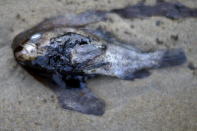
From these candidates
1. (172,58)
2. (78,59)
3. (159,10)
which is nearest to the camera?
(78,59)

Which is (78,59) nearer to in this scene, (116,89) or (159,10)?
(116,89)

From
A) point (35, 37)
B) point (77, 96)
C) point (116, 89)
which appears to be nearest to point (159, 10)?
point (116, 89)

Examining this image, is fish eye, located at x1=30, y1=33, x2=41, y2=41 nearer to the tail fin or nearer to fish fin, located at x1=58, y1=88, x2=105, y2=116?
fish fin, located at x1=58, y1=88, x2=105, y2=116

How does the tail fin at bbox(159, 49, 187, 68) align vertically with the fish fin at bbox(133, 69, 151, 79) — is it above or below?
above

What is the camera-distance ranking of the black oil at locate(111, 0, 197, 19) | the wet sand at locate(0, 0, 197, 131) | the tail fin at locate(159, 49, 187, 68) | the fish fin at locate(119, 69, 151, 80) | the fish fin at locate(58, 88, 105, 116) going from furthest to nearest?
the black oil at locate(111, 0, 197, 19), the tail fin at locate(159, 49, 187, 68), the fish fin at locate(119, 69, 151, 80), the fish fin at locate(58, 88, 105, 116), the wet sand at locate(0, 0, 197, 131)

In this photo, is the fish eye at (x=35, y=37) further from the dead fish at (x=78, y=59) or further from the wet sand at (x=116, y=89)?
the wet sand at (x=116, y=89)

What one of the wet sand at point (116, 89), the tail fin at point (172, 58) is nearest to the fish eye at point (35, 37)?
the wet sand at point (116, 89)

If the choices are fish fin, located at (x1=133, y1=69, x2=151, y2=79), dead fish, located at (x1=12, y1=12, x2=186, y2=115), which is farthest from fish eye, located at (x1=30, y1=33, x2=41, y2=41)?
fish fin, located at (x1=133, y1=69, x2=151, y2=79)
